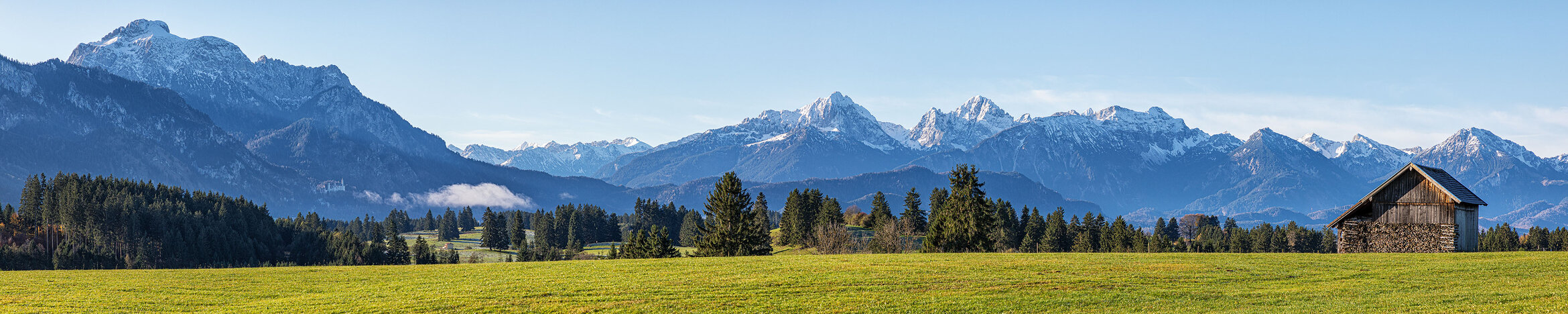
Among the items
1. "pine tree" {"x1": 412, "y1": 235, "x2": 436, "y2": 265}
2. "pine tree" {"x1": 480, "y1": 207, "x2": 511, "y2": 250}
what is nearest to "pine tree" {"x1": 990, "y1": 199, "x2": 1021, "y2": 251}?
"pine tree" {"x1": 412, "y1": 235, "x2": 436, "y2": 265}

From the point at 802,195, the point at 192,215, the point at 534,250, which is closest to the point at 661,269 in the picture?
the point at 802,195

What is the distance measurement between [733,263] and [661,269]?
18.3 ft

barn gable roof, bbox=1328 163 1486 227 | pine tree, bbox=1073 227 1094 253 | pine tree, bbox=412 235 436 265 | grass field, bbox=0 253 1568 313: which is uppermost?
barn gable roof, bbox=1328 163 1486 227

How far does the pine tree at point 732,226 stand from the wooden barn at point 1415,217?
5212cm

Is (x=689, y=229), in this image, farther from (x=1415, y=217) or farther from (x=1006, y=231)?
(x=1415, y=217)

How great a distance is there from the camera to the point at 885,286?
139 ft

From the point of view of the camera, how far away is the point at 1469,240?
212 ft

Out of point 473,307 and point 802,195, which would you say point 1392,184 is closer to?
point 473,307

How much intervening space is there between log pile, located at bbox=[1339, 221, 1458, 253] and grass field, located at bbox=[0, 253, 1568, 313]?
28.5 feet

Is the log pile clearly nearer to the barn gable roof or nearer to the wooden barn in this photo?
the wooden barn

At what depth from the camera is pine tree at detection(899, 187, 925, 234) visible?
134 meters

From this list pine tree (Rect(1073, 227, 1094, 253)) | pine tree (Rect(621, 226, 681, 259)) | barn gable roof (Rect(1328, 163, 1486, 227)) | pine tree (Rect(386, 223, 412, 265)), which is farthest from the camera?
pine tree (Rect(386, 223, 412, 265))

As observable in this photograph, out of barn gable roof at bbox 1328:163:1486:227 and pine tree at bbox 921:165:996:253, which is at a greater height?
barn gable roof at bbox 1328:163:1486:227

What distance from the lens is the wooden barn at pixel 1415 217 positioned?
207ft
